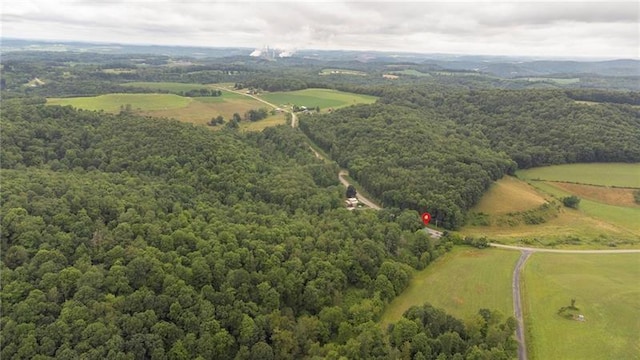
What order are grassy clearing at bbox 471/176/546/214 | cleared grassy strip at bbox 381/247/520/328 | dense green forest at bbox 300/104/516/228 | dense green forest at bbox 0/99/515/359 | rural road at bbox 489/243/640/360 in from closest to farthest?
dense green forest at bbox 0/99/515/359 < rural road at bbox 489/243/640/360 < cleared grassy strip at bbox 381/247/520/328 < dense green forest at bbox 300/104/516/228 < grassy clearing at bbox 471/176/546/214

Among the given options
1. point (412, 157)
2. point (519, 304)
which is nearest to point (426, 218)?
point (412, 157)

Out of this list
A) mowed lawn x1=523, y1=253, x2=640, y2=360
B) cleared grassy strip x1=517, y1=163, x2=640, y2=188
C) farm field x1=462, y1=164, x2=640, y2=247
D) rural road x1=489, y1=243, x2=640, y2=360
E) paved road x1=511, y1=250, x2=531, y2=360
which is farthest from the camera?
cleared grassy strip x1=517, y1=163, x2=640, y2=188

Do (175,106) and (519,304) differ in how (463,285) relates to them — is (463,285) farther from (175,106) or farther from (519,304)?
(175,106)

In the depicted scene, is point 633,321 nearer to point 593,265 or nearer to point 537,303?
point 537,303

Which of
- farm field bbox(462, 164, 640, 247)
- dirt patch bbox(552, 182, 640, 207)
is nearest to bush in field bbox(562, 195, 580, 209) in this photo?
farm field bbox(462, 164, 640, 247)

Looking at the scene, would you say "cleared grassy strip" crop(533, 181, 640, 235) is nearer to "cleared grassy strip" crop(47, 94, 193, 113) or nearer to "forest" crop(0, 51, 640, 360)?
"forest" crop(0, 51, 640, 360)

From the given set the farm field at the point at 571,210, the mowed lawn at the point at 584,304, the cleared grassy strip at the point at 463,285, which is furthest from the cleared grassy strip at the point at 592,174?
the cleared grassy strip at the point at 463,285

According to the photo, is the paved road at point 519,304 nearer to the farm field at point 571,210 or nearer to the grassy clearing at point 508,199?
the farm field at point 571,210

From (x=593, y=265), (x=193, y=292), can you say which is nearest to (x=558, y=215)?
(x=593, y=265)
